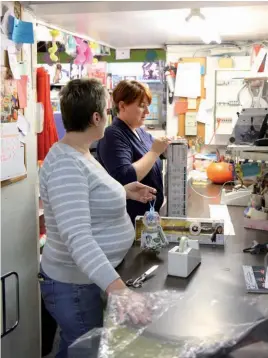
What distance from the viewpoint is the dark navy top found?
87.5 inches

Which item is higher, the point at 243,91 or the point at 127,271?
the point at 243,91

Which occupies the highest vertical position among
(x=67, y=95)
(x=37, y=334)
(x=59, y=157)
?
(x=67, y=95)

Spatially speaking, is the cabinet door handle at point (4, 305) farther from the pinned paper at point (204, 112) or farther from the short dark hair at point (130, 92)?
the pinned paper at point (204, 112)

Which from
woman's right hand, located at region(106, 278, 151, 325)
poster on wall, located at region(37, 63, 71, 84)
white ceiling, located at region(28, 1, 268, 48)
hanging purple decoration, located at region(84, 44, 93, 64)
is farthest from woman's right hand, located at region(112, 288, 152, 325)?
hanging purple decoration, located at region(84, 44, 93, 64)

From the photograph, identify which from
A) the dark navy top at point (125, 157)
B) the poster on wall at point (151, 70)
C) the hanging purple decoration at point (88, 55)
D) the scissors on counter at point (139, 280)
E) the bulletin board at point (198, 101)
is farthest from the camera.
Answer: the poster on wall at point (151, 70)

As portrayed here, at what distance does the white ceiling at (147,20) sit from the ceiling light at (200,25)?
0.14 feet

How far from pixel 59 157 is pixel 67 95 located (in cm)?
24

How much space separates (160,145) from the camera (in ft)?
7.40

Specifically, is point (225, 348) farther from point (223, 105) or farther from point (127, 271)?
point (223, 105)

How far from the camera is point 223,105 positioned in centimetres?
449

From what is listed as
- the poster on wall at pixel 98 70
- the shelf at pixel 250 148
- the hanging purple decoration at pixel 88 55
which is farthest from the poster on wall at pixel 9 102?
the poster on wall at pixel 98 70

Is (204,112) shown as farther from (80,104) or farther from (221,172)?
(80,104)

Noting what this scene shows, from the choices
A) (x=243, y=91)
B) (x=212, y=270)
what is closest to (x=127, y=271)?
(x=212, y=270)

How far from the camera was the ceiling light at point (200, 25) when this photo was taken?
2918 mm
